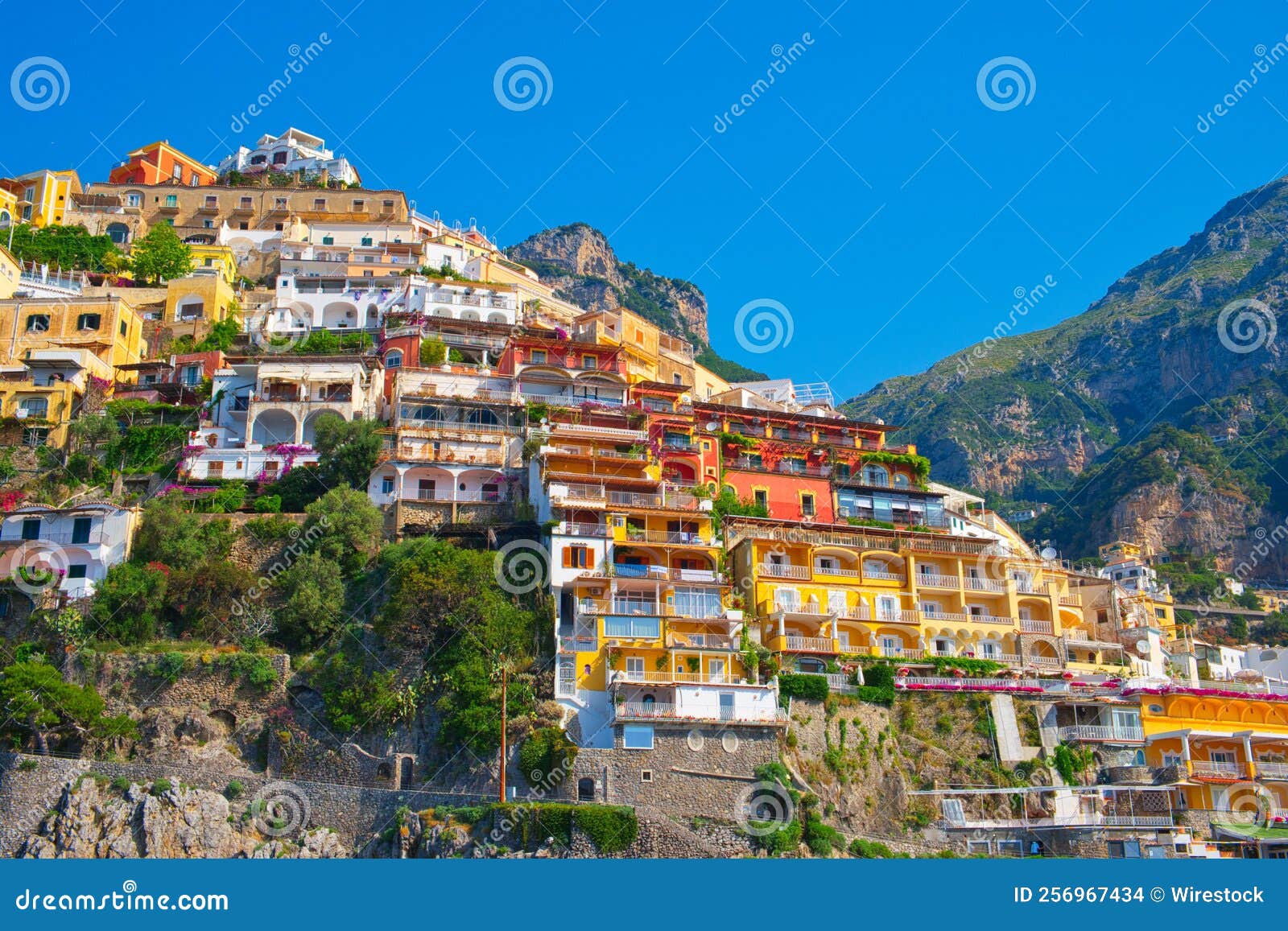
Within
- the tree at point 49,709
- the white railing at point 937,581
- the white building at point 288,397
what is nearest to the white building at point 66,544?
the tree at point 49,709

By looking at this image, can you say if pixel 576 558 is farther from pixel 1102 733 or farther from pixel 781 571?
pixel 1102 733

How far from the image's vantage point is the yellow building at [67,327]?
71.4m

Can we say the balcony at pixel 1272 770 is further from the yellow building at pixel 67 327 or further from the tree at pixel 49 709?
the yellow building at pixel 67 327

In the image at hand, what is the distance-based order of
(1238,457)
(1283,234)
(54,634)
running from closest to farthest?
(54,634), (1238,457), (1283,234)

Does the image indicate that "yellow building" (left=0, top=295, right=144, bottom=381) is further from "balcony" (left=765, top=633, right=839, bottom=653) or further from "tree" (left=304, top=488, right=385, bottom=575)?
"balcony" (left=765, top=633, right=839, bottom=653)

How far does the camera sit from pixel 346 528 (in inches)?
2127

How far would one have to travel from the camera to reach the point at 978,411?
169875 millimetres

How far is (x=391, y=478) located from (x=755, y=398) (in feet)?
81.5

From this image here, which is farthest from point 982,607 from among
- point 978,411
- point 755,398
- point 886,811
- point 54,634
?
point 978,411

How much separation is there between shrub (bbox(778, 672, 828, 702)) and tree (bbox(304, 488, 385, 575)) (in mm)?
17393

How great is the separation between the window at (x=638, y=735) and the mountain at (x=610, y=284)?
370ft

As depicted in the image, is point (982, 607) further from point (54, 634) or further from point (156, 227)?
point (156, 227)

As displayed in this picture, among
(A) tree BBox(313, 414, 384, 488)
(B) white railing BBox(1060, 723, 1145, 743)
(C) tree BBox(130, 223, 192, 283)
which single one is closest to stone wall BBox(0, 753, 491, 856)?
(A) tree BBox(313, 414, 384, 488)

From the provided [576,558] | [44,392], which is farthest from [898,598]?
[44,392]
